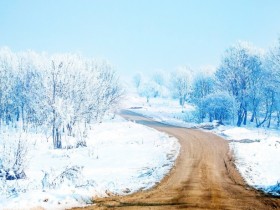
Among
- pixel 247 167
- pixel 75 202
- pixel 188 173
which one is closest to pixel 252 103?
pixel 247 167

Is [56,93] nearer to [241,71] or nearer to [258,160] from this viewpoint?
[258,160]

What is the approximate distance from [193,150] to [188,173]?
10744 mm

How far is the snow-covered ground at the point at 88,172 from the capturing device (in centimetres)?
1344

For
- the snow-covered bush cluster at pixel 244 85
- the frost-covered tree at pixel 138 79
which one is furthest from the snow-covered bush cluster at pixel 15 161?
the frost-covered tree at pixel 138 79

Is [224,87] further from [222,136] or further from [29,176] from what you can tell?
[29,176]

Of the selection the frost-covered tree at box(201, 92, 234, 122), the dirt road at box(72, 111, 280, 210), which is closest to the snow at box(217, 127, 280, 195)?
the dirt road at box(72, 111, 280, 210)

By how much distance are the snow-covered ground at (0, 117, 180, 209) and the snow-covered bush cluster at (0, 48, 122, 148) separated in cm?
338

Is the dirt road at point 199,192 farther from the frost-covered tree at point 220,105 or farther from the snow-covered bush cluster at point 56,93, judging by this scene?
the frost-covered tree at point 220,105

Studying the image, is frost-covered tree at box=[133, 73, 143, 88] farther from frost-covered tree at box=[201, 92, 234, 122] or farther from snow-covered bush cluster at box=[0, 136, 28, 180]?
snow-covered bush cluster at box=[0, 136, 28, 180]

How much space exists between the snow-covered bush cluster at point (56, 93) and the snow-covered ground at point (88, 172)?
3.38 metres

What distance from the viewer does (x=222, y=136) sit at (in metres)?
43.9

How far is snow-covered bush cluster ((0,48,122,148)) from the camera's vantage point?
1715 inches

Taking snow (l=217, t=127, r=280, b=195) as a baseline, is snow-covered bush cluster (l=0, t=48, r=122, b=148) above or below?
above

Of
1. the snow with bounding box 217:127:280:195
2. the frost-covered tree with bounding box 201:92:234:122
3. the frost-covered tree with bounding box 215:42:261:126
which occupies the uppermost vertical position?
the frost-covered tree with bounding box 215:42:261:126
